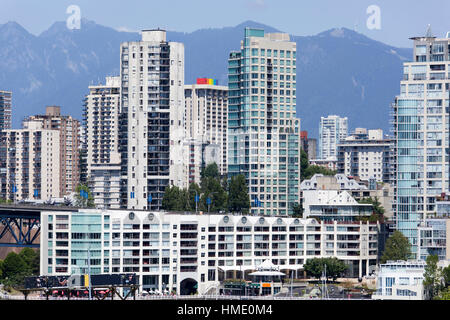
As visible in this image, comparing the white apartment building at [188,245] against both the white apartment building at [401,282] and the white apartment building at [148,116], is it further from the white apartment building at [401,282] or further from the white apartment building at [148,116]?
the white apartment building at [148,116]

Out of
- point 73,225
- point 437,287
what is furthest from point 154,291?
point 437,287

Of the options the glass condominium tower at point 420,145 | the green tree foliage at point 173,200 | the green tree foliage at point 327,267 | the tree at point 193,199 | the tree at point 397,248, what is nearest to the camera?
the tree at point 397,248

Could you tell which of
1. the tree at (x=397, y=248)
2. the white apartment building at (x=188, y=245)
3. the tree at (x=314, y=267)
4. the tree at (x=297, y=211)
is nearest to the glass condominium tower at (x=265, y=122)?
the tree at (x=297, y=211)

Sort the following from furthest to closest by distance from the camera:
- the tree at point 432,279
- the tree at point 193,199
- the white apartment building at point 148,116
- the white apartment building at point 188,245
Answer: the white apartment building at point 148,116 → the tree at point 193,199 → the white apartment building at point 188,245 → the tree at point 432,279

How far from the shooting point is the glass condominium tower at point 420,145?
118188 mm

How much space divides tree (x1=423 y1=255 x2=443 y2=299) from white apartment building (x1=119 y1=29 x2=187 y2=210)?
68.7 meters

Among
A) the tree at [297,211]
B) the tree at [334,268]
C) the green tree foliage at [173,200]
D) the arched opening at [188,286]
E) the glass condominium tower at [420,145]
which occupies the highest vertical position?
the glass condominium tower at [420,145]

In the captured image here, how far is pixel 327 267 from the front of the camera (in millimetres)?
113938

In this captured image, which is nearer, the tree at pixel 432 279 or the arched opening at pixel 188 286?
the tree at pixel 432 279

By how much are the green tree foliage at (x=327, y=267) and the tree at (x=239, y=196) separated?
1235 inches

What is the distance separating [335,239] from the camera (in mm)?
122625

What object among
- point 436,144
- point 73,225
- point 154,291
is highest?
Result: point 436,144
